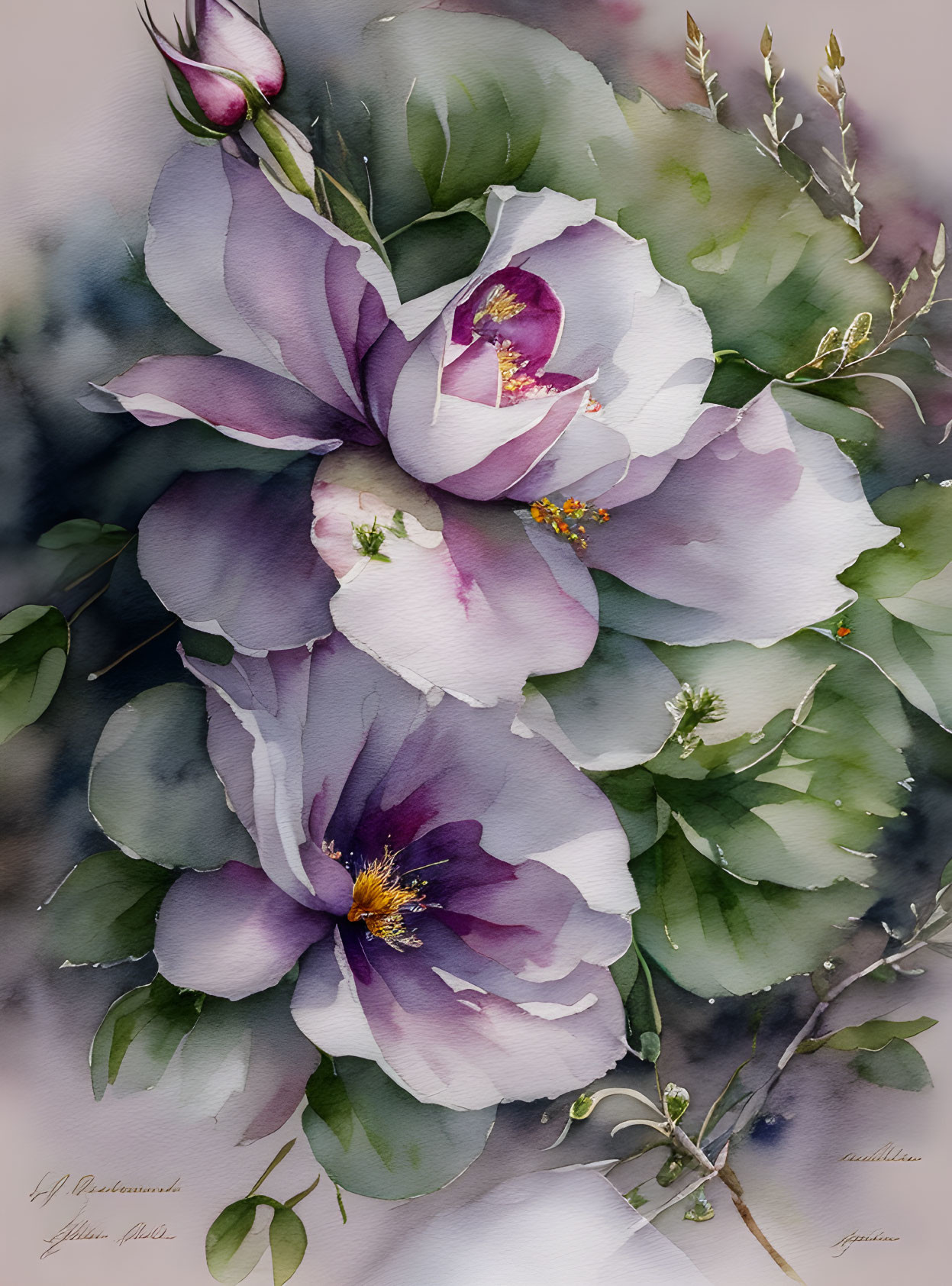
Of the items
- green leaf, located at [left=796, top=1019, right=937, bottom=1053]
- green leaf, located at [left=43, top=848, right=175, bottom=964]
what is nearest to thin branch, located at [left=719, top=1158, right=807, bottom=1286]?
green leaf, located at [left=796, top=1019, right=937, bottom=1053]

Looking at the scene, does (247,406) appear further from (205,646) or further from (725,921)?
(725,921)

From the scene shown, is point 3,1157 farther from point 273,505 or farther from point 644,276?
point 644,276

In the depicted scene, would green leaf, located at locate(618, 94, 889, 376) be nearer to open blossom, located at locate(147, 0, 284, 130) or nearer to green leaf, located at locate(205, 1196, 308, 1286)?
open blossom, located at locate(147, 0, 284, 130)

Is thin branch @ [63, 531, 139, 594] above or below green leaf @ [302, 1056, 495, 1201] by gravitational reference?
above
